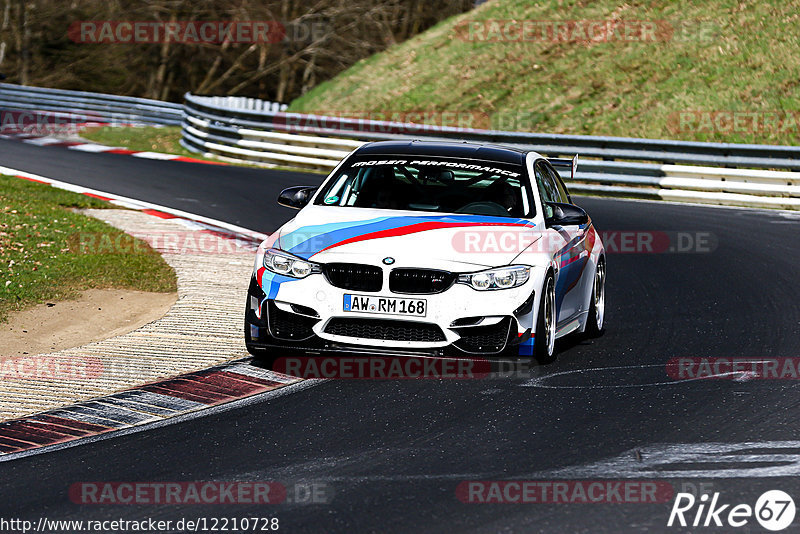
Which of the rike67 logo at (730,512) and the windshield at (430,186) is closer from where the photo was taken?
the rike67 logo at (730,512)

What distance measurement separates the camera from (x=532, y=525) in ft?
17.5

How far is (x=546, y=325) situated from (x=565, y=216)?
97cm

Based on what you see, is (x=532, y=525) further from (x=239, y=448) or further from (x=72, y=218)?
(x=72, y=218)

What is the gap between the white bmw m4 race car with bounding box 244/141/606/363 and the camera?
809 cm

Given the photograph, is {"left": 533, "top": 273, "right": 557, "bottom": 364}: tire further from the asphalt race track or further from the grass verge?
the grass verge

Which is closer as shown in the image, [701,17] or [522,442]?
[522,442]

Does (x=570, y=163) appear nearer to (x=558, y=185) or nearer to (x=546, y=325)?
(x=558, y=185)

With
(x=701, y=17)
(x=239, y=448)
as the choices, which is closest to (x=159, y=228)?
(x=239, y=448)

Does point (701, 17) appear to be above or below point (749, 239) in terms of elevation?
above

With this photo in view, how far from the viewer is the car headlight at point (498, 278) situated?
26.6 feet

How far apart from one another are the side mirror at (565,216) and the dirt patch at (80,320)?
350cm

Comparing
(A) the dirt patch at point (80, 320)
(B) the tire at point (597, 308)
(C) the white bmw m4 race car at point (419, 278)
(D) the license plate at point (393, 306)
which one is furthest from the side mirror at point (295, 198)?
(B) the tire at point (597, 308)

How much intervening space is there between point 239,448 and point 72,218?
9.14 m

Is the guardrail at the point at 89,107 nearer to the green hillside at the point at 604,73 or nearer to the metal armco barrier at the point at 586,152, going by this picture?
the green hillside at the point at 604,73
